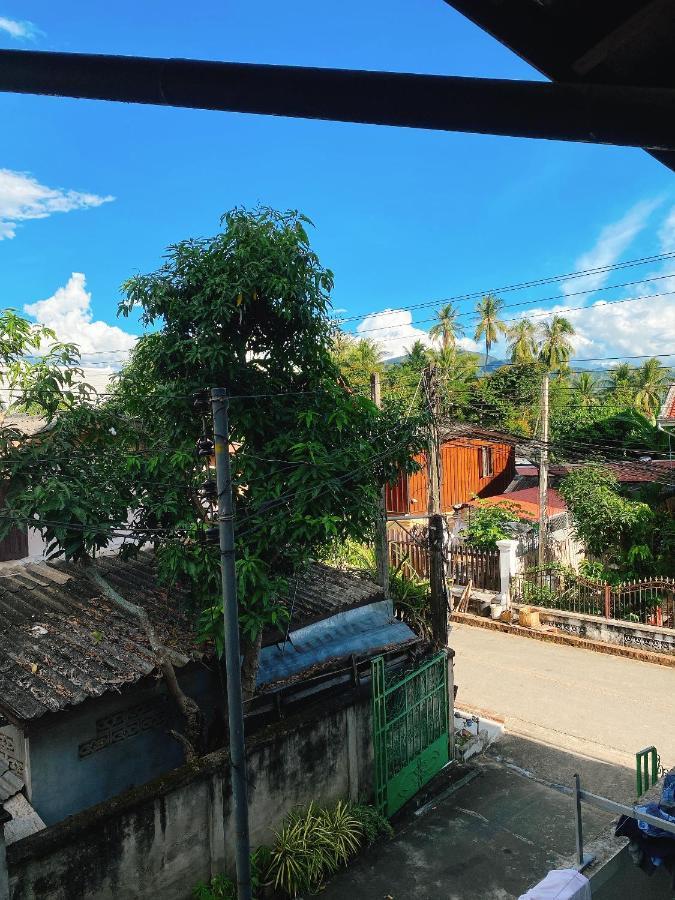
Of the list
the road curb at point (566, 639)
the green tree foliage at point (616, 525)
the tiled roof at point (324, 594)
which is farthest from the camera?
the green tree foliage at point (616, 525)

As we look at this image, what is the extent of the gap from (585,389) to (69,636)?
125 ft

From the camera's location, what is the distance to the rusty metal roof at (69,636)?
22.0 feet

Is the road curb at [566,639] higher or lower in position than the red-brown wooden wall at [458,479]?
lower

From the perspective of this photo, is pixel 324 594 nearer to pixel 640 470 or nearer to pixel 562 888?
pixel 562 888

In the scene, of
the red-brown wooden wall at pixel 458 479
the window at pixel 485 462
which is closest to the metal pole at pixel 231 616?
the red-brown wooden wall at pixel 458 479

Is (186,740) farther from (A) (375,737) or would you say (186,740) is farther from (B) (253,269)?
(B) (253,269)

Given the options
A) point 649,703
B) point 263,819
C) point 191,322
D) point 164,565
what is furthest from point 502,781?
point 191,322

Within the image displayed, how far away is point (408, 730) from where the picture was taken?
31.3ft

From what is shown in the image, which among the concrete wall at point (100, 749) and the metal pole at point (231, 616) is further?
the concrete wall at point (100, 749)

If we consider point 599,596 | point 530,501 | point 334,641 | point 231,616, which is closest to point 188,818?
point 231,616

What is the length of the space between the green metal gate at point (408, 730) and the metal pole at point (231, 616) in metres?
3.20

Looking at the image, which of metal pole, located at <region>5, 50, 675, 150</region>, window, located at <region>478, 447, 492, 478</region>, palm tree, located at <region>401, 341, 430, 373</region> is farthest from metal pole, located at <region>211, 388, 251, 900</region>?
palm tree, located at <region>401, 341, 430, 373</region>

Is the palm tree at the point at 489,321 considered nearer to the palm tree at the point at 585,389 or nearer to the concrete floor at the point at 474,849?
the palm tree at the point at 585,389

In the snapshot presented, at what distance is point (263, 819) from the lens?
7824 millimetres
